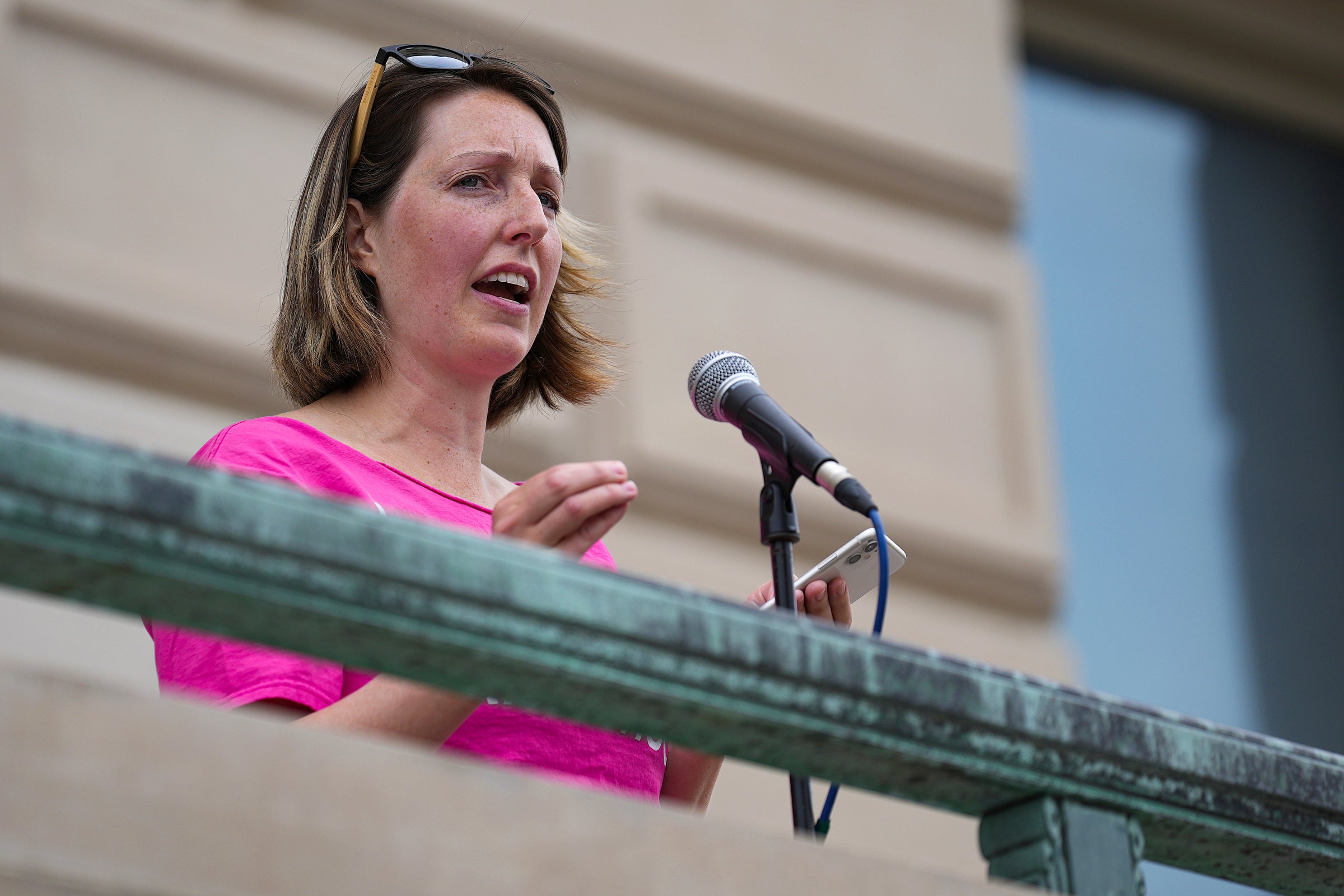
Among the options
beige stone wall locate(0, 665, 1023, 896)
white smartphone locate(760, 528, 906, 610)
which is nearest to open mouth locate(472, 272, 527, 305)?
white smartphone locate(760, 528, 906, 610)

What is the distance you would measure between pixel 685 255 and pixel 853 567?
2235 mm

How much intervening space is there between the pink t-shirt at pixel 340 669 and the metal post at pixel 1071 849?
49 centimetres

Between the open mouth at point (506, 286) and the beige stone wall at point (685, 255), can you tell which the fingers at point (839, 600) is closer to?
the open mouth at point (506, 286)

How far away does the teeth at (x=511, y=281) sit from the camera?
2.13 metres

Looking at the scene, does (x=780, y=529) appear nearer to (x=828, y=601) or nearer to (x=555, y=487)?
(x=828, y=601)

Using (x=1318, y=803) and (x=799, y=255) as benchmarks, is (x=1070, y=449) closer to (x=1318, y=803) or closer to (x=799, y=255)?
(x=799, y=255)

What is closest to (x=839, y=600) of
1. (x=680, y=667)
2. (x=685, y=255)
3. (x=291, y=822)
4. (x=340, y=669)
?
(x=340, y=669)

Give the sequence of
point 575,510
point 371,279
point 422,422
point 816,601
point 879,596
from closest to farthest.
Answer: point 575,510 < point 879,596 < point 816,601 < point 422,422 < point 371,279

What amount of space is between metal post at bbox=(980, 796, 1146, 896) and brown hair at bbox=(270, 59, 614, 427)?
1.07 m

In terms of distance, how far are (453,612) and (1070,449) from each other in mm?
3656

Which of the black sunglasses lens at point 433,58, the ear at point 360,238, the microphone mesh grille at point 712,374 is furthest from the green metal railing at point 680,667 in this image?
the black sunglasses lens at point 433,58

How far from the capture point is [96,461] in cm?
106

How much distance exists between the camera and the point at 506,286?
7.07 ft

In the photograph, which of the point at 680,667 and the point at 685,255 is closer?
the point at 680,667
